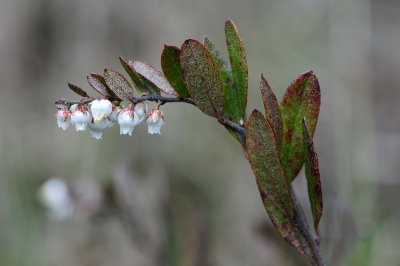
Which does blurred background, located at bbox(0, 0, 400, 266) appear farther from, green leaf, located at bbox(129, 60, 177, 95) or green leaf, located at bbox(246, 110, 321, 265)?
green leaf, located at bbox(129, 60, 177, 95)

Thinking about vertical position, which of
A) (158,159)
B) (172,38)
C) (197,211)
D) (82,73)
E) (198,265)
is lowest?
(198,265)

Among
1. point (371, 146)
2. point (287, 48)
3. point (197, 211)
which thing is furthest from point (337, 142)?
point (197, 211)

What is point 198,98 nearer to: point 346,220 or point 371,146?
point 346,220

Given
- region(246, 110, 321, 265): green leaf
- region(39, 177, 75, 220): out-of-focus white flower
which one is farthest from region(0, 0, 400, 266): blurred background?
region(246, 110, 321, 265): green leaf

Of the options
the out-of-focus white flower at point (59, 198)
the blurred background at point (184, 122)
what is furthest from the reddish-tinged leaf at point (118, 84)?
the blurred background at point (184, 122)

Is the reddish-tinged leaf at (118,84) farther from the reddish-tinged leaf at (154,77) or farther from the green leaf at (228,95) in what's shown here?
the green leaf at (228,95)

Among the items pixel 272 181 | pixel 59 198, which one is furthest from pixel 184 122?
pixel 272 181
